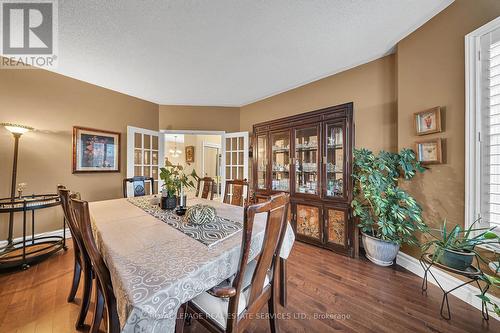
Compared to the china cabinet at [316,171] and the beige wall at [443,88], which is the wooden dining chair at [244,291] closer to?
the china cabinet at [316,171]

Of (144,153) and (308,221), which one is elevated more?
(144,153)

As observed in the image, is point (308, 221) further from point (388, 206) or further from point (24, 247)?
point (24, 247)

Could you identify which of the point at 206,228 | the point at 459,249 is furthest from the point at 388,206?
the point at 206,228

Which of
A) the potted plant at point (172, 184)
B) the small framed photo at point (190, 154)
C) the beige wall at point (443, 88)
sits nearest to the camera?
the beige wall at point (443, 88)

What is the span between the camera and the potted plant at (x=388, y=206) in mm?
1935

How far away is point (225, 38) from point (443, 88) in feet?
7.61

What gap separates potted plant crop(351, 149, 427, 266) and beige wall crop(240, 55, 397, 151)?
1.41ft

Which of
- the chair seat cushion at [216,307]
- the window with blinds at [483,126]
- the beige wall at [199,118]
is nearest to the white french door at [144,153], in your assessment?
the beige wall at [199,118]

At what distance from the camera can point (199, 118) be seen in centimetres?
423

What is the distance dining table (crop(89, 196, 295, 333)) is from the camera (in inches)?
25.5

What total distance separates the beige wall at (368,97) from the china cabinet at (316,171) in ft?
1.40

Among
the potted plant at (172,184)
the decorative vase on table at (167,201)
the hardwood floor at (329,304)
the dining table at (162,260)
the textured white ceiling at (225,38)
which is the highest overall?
the textured white ceiling at (225,38)

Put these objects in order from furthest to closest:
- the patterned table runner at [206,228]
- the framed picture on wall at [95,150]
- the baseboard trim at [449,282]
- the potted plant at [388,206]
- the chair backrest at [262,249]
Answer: the framed picture on wall at [95,150] < the potted plant at [388,206] < the baseboard trim at [449,282] < the patterned table runner at [206,228] < the chair backrest at [262,249]

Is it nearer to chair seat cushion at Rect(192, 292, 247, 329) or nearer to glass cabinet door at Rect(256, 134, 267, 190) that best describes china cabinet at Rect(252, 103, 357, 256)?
glass cabinet door at Rect(256, 134, 267, 190)
